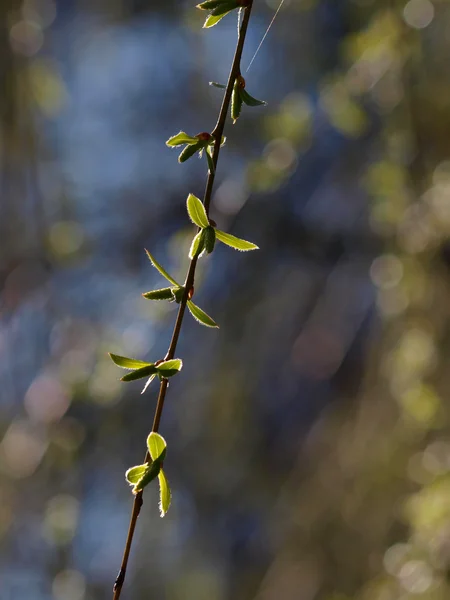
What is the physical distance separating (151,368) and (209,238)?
0.07 metres

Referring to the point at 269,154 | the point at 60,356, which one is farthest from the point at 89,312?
the point at 269,154

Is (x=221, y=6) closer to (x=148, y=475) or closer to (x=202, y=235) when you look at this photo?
Answer: (x=202, y=235)

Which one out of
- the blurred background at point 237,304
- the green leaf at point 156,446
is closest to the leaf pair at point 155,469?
the green leaf at point 156,446

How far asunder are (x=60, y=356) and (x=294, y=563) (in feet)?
2.46

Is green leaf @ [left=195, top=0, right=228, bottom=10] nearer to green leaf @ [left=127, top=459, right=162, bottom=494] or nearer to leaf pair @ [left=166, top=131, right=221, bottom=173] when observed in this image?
leaf pair @ [left=166, top=131, right=221, bottom=173]

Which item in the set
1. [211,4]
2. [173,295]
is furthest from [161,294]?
[211,4]

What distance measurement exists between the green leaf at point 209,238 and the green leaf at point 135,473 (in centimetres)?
11

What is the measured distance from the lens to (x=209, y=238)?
1.08ft

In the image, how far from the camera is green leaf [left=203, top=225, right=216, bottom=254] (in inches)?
12.9

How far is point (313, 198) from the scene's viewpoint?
1.65m

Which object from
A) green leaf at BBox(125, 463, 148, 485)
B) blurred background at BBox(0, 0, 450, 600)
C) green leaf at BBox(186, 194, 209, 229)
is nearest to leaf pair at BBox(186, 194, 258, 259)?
green leaf at BBox(186, 194, 209, 229)

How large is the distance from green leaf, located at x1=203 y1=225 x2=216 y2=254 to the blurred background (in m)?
0.61

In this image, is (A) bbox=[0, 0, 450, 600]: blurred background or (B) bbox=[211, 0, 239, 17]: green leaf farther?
(A) bbox=[0, 0, 450, 600]: blurred background

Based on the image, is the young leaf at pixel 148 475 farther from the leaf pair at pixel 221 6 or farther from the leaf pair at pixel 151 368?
the leaf pair at pixel 221 6
